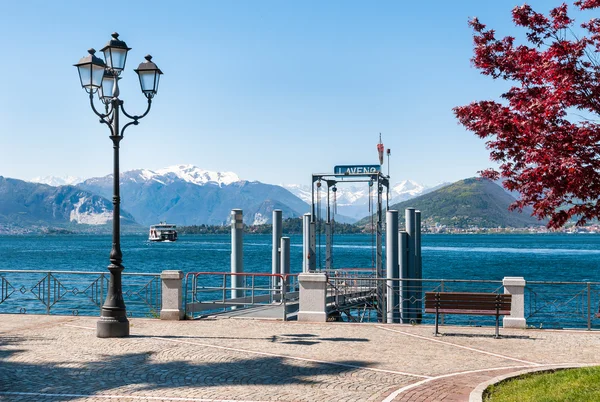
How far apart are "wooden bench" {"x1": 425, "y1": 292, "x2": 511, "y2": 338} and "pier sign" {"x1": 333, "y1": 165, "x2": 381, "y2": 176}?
34.4 ft

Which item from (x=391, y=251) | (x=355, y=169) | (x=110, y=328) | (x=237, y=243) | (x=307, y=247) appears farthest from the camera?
(x=307, y=247)

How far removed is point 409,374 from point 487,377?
1.14 m

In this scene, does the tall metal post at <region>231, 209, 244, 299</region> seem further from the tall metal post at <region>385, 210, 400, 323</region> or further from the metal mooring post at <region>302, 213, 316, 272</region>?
the tall metal post at <region>385, 210, 400, 323</region>

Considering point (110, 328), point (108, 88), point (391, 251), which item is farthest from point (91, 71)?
point (391, 251)

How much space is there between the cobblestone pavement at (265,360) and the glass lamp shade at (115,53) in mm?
5561

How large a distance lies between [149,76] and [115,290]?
4.48 meters

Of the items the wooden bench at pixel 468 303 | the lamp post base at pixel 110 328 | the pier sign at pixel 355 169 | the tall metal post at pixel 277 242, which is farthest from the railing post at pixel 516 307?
the tall metal post at pixel 277 242

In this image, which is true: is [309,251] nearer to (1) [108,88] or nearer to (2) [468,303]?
(2) [468,303]

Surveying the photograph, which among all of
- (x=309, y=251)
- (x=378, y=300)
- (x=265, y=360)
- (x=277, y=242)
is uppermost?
(x=277, y=242)

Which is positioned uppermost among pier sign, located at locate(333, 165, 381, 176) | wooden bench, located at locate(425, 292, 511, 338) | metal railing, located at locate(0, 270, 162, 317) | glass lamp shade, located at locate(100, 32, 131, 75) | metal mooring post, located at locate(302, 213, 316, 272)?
glass lamp shade, located at locate(100, 32, 131, 75)

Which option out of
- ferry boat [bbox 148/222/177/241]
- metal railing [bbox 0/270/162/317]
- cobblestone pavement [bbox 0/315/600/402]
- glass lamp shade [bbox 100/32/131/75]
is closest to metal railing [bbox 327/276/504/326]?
metal railing [bbox 0/270/162/317]

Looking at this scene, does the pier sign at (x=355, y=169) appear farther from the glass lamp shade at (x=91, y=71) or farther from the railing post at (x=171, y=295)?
the glass lamp shade at (x=91, y=71)

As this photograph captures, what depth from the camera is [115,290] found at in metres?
13.9

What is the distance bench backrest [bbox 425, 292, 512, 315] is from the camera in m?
13.9
